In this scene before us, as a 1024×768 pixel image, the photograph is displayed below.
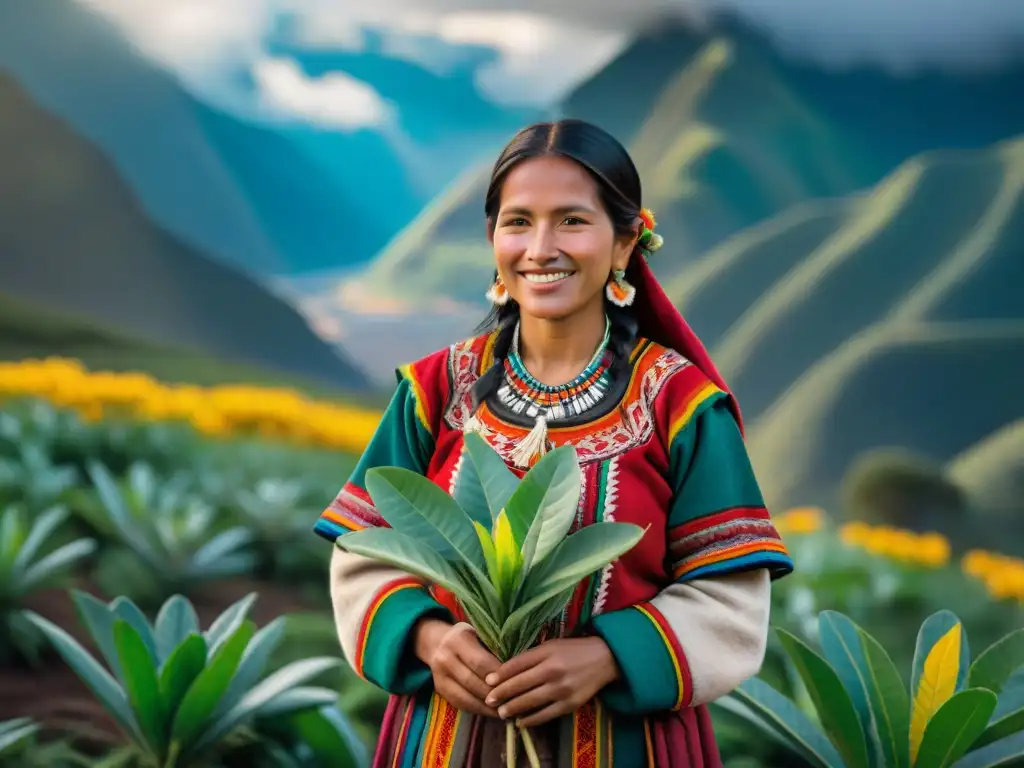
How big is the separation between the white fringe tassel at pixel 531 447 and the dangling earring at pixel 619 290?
184 millimetres

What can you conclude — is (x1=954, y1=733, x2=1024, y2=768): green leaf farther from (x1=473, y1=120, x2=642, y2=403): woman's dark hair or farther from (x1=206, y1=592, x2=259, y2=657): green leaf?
(x1=206, y1=592, x2=259, y2=657): green leaf

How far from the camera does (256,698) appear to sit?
6.56 ft

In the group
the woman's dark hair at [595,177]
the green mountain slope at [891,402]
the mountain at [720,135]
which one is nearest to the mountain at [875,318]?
the green mountain slope at [891,402]

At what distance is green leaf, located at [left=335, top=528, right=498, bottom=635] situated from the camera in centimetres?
117

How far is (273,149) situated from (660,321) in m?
3.80

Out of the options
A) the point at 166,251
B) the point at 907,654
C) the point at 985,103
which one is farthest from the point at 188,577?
the point at 985,103

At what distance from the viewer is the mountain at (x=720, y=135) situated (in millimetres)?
4473

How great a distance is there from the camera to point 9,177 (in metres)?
4.62

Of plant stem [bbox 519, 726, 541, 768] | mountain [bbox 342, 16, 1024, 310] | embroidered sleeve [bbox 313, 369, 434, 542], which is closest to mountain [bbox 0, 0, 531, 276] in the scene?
mountain [bbox 342, 16, 1024, 310]

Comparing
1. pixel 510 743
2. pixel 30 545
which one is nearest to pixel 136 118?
pixel 30 545

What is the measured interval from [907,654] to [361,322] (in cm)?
283

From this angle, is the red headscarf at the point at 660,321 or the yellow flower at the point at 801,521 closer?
the red headscarf at the point at 660,321

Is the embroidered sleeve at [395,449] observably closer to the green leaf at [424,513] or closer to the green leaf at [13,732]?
the green leaf at [424,513]

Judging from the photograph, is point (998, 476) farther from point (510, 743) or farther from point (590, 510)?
point (510, 743)
